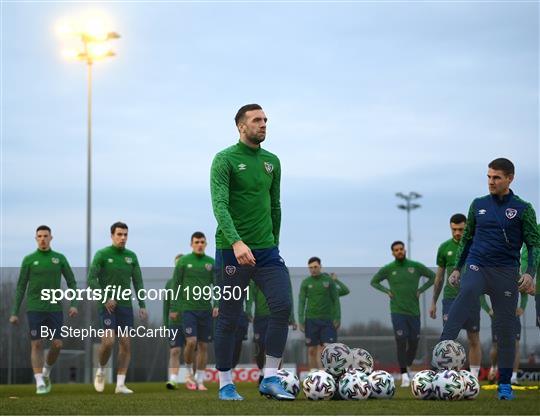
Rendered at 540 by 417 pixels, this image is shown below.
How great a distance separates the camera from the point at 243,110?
10039mm

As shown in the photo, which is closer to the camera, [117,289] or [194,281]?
[117,289]

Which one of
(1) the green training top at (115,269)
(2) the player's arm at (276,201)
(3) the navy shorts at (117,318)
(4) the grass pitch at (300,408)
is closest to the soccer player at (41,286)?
(1) the green training top at (115,269)

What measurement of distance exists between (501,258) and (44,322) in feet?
29.8

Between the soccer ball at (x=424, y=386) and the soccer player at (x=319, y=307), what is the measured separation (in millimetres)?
11419

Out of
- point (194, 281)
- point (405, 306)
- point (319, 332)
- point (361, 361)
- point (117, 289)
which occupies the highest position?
point (194, 281)

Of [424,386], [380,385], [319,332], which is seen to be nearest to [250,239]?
[380,385]

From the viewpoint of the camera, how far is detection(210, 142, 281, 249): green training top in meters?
9.84

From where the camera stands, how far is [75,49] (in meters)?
34.1

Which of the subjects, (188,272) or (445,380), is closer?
(445,380)

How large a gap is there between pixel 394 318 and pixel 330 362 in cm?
916

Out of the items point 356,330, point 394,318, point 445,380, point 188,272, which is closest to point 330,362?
point 445,380

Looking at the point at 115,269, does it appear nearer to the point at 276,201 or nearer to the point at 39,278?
the point at 39,278

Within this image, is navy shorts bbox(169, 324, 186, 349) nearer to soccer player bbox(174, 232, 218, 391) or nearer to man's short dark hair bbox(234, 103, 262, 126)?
soccer player bbox(174, 232, 218, 391)

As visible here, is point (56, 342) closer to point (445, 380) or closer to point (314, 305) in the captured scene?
point (314, 305)
